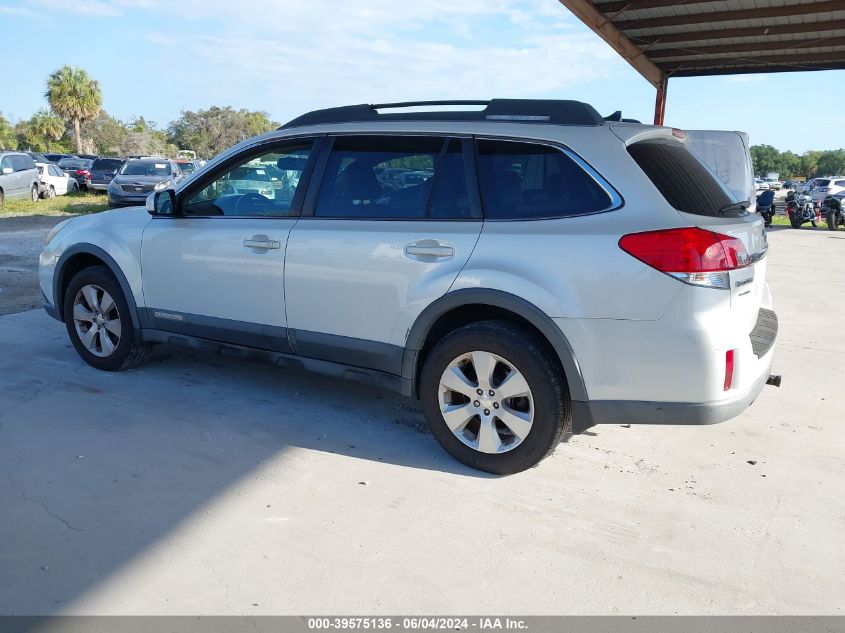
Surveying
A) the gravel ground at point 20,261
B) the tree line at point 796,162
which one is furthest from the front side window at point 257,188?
the tree line at point 796,162

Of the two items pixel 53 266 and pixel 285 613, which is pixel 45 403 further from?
pixel 285 613

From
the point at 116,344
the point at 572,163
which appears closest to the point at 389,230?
the point at 572,163

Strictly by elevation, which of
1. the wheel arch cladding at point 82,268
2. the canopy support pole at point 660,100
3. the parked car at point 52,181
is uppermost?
the canopy support pole at point 660,100

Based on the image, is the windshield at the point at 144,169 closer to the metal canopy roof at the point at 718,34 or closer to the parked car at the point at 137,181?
the parked car at the point at 137,181

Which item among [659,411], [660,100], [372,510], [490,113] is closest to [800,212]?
[660,100]

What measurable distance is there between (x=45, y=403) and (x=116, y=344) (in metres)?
0.74

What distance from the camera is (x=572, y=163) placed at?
359 cm

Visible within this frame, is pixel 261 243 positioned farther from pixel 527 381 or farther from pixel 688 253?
pixel 688 253

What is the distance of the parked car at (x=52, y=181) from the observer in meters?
23.3

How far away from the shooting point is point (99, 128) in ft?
230

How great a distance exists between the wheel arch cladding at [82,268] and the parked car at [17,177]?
17.5 metres

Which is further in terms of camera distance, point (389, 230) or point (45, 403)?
point (45, 403)

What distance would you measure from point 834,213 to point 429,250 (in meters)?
21.9

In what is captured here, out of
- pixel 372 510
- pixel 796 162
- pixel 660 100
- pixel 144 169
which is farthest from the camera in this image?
pixel 796 162
